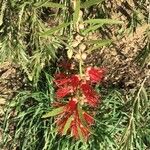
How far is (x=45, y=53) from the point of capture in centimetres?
259

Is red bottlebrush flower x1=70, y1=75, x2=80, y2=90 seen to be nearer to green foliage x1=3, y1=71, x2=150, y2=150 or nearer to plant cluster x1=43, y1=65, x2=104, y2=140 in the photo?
plant cluster x1=43, y1=65, x2=104, y2=140

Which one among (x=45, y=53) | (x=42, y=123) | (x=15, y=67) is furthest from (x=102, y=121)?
(x=15, y=67)

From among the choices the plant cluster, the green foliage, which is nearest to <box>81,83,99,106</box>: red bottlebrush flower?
the plant cluster

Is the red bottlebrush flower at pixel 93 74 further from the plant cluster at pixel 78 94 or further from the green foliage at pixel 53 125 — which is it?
the green foliage at pixel 53 125

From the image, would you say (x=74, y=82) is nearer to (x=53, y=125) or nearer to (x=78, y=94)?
(x=78, y=94)

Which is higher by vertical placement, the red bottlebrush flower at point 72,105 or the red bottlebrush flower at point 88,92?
the red bottlebrush flower at point 88,92

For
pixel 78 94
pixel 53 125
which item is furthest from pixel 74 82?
pixel 53 125

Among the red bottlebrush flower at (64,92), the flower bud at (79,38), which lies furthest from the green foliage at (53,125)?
the flower bud at (79,38)

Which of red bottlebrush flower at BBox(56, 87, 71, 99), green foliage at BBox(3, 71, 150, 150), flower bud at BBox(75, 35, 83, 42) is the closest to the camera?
flower bud at BBox(75, 35, 83, 42)

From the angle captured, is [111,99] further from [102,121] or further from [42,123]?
[42,123]

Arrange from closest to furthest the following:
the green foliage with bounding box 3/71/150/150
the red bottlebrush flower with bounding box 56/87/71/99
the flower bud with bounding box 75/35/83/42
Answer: the flower bud with bounding box 75/35/83/42 → the red bottlebrush flower with bounding box 56/87/71/99 → the green foliage with bounding box 3/71/150/150

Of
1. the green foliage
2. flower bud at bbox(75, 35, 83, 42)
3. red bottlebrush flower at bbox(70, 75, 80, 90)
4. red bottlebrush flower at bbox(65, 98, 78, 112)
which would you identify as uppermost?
flower bud at bbox(75, 35, 83, 42)

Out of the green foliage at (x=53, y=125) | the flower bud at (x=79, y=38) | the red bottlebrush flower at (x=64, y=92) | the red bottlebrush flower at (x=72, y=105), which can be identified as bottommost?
the green foliage at (x=53, y=125)

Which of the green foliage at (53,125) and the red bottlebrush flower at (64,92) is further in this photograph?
the green foliage at (53,125)
